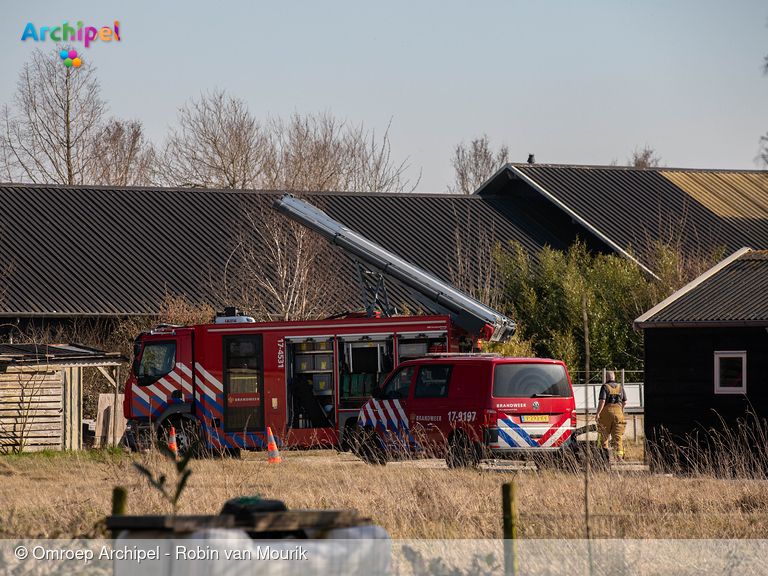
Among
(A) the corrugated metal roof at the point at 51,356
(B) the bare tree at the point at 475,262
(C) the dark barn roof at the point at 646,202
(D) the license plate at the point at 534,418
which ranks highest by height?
(C) the dark barn roof at the point at 646,202

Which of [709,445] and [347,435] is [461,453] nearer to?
[347,435]

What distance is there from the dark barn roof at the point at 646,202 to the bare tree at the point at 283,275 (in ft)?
36.0

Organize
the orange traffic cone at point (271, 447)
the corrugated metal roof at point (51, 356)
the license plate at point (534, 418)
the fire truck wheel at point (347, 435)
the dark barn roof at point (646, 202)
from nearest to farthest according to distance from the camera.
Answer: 1. the license plate at point (534, 418)
2. the orange traffic cone at point (271, 447)
3. the fire truck wheel at point (347, 435)
4. the corrugated metal roof at point (51, 356)
5. the dark barn roof at point (646, 202)

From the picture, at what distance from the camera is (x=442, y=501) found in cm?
904

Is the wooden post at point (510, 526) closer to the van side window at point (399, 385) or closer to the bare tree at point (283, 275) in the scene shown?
the van side window at point (399, 385)

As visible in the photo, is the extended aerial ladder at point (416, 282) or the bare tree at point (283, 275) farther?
the bare tree at point (283, 275)

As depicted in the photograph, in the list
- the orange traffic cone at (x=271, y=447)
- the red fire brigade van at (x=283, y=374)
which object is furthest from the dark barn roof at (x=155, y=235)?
the orange traffic cone at (x=271, y=447)

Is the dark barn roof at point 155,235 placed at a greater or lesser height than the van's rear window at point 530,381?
greater

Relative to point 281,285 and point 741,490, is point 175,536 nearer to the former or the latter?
point 741,490

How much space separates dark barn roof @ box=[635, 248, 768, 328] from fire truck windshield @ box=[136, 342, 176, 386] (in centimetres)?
936

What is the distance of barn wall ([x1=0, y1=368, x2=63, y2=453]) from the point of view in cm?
1780

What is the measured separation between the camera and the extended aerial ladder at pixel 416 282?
16734 mm

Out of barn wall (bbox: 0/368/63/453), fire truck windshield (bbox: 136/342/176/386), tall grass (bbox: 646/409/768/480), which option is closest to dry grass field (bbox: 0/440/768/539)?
tall grass (bbox: 646/409/768/480)

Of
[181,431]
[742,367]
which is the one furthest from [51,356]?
[742,367]
